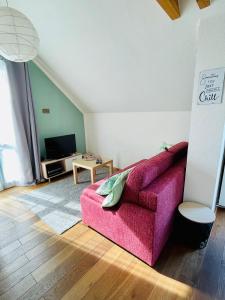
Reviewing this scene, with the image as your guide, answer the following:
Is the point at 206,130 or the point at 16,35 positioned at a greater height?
the point at 16,35

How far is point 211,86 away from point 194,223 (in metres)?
1.27

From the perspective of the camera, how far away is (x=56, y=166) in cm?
351

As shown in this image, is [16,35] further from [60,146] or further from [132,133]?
[132,133]

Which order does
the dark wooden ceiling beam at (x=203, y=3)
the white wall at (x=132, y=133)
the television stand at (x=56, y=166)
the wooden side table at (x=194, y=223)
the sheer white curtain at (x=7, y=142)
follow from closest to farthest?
the dark wooden ceiling beam at (x=203, y=3) → the wooden side table at (x=194, y=223) → the sheer white curtain at (x=7, y=142) → the white wall at (x=132, y=133) → the television stand at (x=56, y=166)

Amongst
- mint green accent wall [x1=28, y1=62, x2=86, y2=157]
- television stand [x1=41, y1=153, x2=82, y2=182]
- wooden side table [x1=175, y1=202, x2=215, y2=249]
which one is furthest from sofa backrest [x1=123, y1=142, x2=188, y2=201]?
mint green accent wall [x1=28, y1=62, x2=86, y2=157]

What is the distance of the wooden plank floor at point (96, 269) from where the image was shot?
4.25ft

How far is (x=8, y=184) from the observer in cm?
316

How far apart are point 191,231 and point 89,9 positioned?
8.67 feet

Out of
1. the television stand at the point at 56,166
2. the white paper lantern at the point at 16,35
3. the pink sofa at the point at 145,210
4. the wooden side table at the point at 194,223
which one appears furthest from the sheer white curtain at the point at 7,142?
the wooden side table at the point at 194,223

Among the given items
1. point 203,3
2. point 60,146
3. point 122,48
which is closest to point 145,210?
point 203,3

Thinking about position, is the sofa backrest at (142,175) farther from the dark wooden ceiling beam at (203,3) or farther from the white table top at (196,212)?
the dark wooden ceiling beam at (203,3)

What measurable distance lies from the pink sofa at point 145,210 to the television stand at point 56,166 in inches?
70.7

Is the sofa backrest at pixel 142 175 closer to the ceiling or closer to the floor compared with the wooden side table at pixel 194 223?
closer to the ceiling

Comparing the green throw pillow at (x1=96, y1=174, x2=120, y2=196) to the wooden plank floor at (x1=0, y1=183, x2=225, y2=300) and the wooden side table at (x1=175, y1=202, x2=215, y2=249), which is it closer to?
the wooden plank floor at (x1=0, y1=183, x2=225, y2=300)
